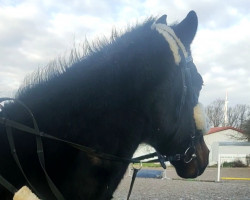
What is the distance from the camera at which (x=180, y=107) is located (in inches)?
112

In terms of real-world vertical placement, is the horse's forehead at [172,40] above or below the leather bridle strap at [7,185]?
above

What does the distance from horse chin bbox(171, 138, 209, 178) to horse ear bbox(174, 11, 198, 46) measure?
3.00 feet

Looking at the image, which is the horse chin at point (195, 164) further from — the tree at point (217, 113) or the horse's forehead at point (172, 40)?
the tree at point (217, 113)

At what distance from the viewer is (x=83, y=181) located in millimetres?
2467

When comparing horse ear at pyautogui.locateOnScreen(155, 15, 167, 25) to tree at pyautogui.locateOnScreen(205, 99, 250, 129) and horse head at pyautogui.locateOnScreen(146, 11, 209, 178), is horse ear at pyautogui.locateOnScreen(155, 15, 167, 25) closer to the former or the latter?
horse head at pyautogui.locateOnScreen(146, 11, 209, 178)

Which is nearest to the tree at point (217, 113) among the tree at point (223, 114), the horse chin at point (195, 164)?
the tree at point (223, 114)

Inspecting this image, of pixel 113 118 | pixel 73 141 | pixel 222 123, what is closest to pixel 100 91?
pixel 113 118

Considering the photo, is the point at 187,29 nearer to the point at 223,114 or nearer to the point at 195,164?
the point at 195,164

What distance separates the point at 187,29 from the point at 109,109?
102cm

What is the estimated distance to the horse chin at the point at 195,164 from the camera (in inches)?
122

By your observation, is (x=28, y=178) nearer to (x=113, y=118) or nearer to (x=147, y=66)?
(x=113, y=118)

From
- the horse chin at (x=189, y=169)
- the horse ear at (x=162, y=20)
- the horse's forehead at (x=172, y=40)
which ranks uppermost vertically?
the horse ear at (x=162, y=20)

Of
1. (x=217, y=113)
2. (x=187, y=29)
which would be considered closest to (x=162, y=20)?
(x=187, y=29)

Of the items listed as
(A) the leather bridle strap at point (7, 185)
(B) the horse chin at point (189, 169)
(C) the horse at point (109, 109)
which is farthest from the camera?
(B) the horse chin at point (189, 169)
